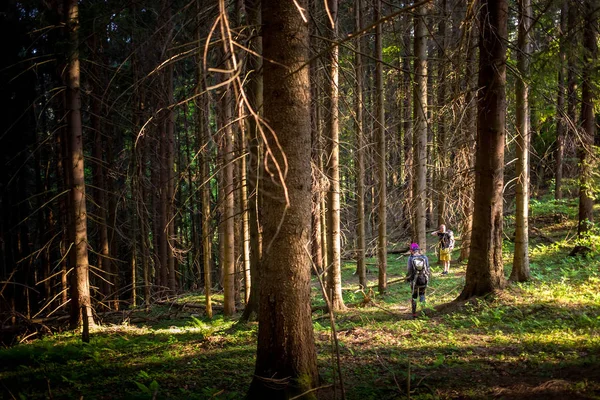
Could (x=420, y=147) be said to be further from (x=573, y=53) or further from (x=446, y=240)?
(x=573, y=53)

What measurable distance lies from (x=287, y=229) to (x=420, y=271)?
676 centimetres

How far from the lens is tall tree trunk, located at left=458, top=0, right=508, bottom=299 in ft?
27.6

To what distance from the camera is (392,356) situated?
21.7ft

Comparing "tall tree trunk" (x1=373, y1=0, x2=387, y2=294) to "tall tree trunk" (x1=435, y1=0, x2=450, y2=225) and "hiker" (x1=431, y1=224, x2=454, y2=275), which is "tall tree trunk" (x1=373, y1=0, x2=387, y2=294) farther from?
"hiker" (x1=431, y1=224, x2=454, y2=275)

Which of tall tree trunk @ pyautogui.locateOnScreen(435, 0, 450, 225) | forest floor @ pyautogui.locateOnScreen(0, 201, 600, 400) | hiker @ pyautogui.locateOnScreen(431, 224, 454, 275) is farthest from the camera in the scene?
hiker @ pyautogui.locateOnScreen(431, 224, 454, 275)

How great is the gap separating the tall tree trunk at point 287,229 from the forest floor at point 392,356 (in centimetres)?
66

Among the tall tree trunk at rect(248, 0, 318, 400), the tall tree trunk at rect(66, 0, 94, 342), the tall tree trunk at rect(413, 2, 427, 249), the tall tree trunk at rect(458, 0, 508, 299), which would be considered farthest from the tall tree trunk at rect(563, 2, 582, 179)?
the tall tree trunk at rect(66, 0, 94, 342)

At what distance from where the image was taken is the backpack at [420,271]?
10.3m

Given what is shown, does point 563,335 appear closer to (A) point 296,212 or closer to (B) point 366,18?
(A) point 296,212

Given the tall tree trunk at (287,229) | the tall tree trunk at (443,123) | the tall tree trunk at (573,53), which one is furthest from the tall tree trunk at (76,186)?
the tall tree trunk at (573,53)

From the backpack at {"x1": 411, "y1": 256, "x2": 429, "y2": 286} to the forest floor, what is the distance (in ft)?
2.38

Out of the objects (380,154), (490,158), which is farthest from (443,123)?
(490,158)

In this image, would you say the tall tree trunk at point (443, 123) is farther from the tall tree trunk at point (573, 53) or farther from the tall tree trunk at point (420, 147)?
the tall tree trunk at point (573, 53)

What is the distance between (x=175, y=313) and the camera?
14.4 meters
